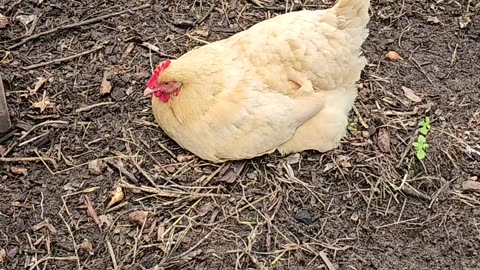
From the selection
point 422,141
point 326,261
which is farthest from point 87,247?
point 422,141

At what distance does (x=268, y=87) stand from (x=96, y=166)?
0.95 meters

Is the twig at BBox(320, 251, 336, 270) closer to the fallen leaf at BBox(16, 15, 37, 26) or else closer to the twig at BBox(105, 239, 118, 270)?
the twig at BBox(105, 239, 118, 270)

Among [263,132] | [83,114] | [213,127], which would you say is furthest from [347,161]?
[83,114]

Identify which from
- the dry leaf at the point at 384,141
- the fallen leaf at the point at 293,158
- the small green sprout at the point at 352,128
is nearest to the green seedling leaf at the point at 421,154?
the dry leaf at the point at 384,141

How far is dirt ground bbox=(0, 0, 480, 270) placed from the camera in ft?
10.1

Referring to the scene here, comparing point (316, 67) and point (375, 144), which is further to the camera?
point (375, 144)

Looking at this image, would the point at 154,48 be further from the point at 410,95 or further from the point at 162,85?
the point at 410,95

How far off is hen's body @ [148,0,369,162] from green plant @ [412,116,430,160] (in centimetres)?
44

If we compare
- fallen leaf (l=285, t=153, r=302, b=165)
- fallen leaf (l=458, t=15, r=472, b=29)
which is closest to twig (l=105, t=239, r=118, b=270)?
fallen leaf (l=285, t=153, r=302, b=165)

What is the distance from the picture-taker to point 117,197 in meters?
3.21

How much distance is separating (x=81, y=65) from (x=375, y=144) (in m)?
1.72

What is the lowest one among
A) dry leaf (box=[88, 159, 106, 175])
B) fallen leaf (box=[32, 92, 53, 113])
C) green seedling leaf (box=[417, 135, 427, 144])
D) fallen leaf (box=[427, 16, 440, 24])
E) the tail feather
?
green seedling leaf (box=[417, 135, 427, 144])

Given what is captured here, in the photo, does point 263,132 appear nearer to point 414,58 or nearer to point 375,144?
point 375,144

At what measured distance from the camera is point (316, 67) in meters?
3.28
